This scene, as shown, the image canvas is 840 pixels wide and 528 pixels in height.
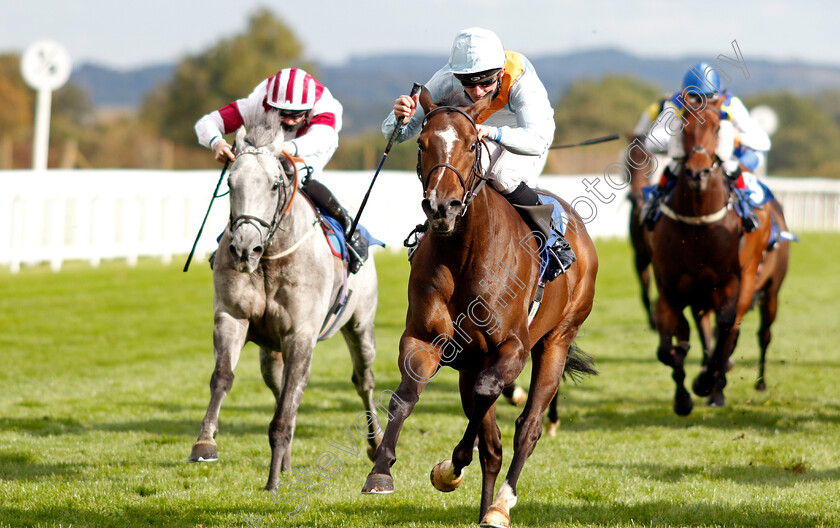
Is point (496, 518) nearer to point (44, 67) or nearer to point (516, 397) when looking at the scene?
point (516, 397)

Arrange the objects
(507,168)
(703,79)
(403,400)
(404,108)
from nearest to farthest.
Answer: (403,400), (404,108), (507,168), (703,79)

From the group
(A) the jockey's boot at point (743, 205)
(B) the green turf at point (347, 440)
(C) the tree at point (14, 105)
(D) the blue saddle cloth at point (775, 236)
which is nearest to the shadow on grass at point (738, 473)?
(B) the green turf at point (347, 440)

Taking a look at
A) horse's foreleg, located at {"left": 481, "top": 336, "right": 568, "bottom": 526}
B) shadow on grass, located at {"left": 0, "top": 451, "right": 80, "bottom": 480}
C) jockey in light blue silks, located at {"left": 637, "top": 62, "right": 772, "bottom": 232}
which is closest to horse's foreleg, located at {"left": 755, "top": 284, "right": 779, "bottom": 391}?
jockey in light blue silks, located at {"left": 637, "top": 62, "right": 772, "bottom": 232}

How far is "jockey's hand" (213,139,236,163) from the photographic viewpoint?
5.41 m

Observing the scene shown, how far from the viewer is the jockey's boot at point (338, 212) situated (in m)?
6.16

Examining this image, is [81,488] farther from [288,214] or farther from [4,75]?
[4,75]

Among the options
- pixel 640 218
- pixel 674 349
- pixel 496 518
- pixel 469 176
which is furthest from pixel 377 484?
pixel 640 218

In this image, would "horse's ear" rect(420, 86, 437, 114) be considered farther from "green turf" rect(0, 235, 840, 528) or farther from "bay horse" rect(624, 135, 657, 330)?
"bay horse" rect(624, 135, 657, 330)

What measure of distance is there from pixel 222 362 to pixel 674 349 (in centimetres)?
354

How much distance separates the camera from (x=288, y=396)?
544 cm

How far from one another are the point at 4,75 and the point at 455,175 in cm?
5593

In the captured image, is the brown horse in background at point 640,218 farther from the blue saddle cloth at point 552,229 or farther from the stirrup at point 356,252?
the blue saddle cloth at point 552,229

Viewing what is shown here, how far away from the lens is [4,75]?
53656mm

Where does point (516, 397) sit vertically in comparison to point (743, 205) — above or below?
below
